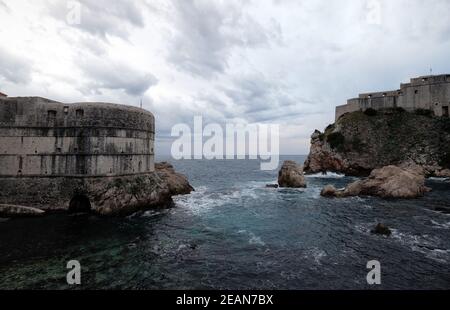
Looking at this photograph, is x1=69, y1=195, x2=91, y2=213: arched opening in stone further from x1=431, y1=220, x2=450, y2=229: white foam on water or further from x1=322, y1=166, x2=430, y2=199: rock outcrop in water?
x1=431, y1=220, x2=450, y2=229: white foam on water

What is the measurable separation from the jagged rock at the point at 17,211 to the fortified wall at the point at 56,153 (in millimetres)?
633

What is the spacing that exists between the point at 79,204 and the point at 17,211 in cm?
458

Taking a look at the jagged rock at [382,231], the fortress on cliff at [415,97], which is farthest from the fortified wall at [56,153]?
the fortress on cliff at [415,97]

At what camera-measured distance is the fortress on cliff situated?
58000 millimetres

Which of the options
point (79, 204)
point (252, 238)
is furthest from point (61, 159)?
point (252, 238)

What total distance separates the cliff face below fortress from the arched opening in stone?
51.1 metres

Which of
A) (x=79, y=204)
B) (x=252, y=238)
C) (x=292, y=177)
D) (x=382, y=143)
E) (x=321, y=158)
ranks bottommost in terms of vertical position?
(x=252, y=238)

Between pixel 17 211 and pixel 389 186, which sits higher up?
pixel 389 186

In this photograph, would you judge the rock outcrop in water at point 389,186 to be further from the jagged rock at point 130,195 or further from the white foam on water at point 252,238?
the jagged rock at point 130,195

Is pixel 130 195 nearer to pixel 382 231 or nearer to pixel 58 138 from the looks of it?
pixel 58 138

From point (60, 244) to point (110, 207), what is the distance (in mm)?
6788

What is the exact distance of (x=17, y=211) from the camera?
72.6ft

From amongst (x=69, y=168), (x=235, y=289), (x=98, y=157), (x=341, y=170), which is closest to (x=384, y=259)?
(x=235, y=289)

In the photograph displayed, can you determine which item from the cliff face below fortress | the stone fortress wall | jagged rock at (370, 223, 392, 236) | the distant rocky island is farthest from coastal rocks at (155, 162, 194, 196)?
the cliff face below fortress
